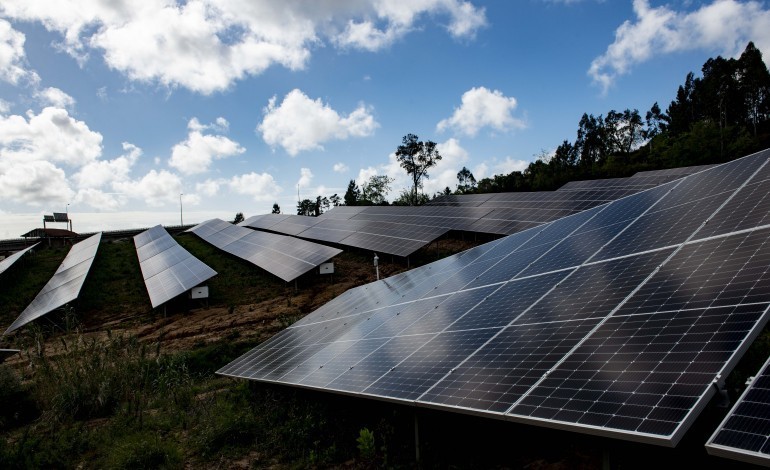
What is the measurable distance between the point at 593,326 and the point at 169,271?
33.7m

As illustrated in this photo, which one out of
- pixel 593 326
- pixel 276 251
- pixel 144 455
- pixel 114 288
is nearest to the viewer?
pixel 593 326

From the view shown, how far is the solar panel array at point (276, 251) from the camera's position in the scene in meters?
32.0

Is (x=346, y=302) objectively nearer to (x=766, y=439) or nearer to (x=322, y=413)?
(x=322, y=413)

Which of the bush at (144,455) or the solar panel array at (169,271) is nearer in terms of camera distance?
the bush at (144,455)

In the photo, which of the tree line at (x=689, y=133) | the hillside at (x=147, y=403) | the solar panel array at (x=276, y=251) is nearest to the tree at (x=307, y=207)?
the tree line at (x=689, y=133)

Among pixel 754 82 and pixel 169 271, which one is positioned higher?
pixel 754 82

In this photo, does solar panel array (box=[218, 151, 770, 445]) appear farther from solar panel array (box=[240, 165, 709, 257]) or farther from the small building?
the small building

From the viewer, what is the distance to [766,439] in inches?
163

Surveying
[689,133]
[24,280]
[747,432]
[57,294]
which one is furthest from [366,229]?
[689,133]

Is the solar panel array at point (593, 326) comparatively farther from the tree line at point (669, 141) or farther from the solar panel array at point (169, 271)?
the tree line at point (669, 141)

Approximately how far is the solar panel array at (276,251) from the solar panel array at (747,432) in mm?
27112

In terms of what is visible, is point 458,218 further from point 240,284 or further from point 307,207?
point 307,207

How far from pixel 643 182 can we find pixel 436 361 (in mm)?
45107

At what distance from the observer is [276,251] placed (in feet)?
124
